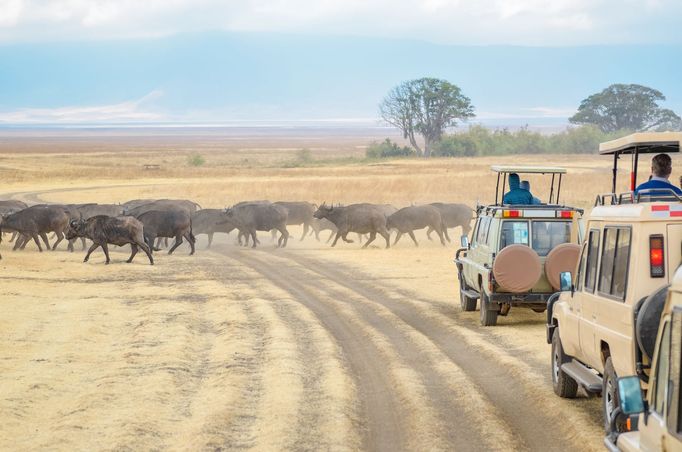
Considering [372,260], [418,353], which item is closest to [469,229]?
[372,260]

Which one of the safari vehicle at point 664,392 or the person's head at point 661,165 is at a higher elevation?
the person's head at point 661,165

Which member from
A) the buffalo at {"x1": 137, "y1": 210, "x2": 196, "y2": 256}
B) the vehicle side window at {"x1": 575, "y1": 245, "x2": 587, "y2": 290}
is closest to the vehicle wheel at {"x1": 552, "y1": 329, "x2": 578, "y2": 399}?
the vehicle side window at {"x1": 575, "y1": 245, "x2": 587, "y2": 290}

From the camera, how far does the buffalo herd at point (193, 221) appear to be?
31.0 m

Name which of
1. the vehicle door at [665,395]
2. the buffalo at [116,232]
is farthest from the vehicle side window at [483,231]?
the buffalo at [116,232]

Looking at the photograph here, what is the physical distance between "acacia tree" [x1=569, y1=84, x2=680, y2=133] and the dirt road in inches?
4287

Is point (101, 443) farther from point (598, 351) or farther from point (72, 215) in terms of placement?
point (72, 215)

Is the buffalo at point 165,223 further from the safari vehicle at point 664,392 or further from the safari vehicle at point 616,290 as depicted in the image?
the safari vehicle at point 664,392

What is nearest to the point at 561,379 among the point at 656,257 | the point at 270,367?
the point at 656,257

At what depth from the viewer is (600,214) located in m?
10.5

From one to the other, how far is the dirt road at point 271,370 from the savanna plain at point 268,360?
1.5 inches

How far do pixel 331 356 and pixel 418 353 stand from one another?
1203 millimetres

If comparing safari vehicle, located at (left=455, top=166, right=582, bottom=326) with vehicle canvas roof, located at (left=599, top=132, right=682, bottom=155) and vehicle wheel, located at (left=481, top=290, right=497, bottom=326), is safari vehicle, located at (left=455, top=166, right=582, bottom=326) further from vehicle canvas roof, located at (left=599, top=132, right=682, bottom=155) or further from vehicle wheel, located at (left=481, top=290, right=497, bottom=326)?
vehicle canvas roof, located at (left=599, top=132, right=682, bottom=155)

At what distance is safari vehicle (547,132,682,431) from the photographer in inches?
353

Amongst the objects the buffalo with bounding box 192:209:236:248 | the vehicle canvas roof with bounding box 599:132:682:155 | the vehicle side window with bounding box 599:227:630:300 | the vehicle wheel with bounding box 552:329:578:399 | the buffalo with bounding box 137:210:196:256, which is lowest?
the buffalo with bounding box 192:209:236:248
